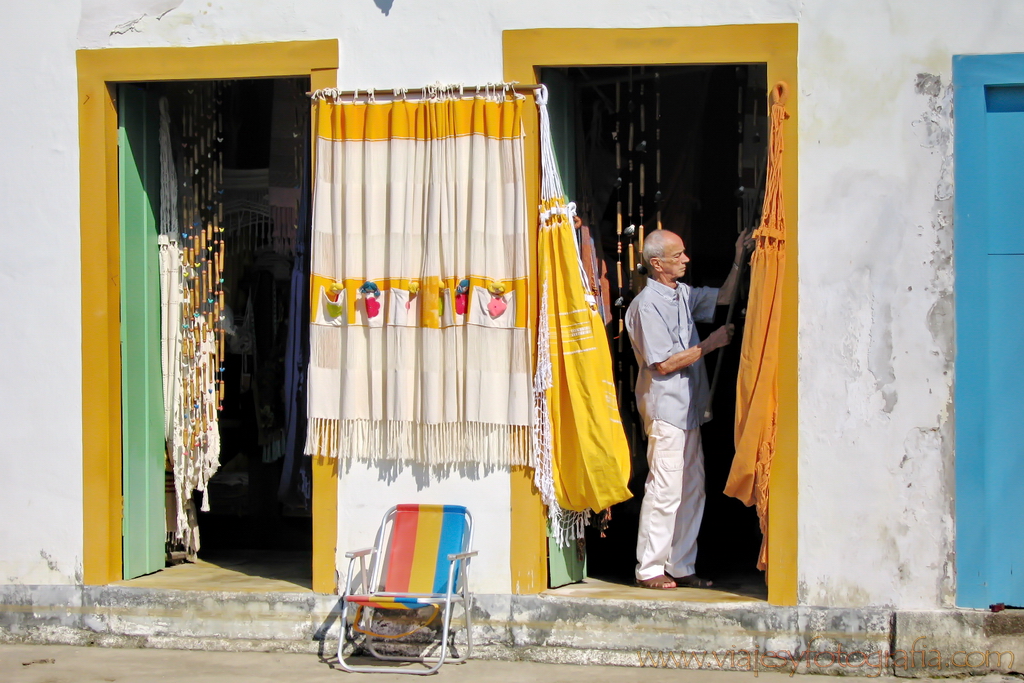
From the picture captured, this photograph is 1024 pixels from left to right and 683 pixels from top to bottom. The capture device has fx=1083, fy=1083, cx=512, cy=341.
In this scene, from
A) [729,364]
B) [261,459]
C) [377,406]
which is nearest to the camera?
[377,406]

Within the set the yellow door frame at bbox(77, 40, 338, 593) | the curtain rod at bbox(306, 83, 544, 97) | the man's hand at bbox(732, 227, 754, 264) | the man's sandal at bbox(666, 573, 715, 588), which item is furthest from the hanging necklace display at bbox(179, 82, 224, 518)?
the man's hand at bbox(732, 227, 754, 264)

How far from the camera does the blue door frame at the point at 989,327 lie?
5039mm

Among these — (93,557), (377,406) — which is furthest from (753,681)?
(93,557)

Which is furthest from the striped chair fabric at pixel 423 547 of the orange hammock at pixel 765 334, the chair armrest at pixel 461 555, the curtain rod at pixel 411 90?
the curtain rod at pixel 411 90

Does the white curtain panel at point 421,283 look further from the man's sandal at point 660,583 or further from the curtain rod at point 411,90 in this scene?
the man's sandal at point 660,583

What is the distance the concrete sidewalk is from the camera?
498cm

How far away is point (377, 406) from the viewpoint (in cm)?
543

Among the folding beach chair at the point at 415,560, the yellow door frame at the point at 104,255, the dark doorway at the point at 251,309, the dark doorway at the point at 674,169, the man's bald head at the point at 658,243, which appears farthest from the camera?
the dark doorway at the point at 251,309

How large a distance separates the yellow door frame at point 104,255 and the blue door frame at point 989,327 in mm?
3139

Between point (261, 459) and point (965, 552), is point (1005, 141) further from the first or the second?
point (261, 459)

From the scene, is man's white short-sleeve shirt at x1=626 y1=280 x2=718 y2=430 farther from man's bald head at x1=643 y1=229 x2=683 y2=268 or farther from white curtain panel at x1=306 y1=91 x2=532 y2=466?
white curtain panel at x1=306 y1=91 x2=532 y2=466

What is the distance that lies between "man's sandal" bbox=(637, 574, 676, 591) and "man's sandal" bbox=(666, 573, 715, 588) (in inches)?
3.5

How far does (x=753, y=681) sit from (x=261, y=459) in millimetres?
3521

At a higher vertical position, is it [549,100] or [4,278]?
[549,100]
